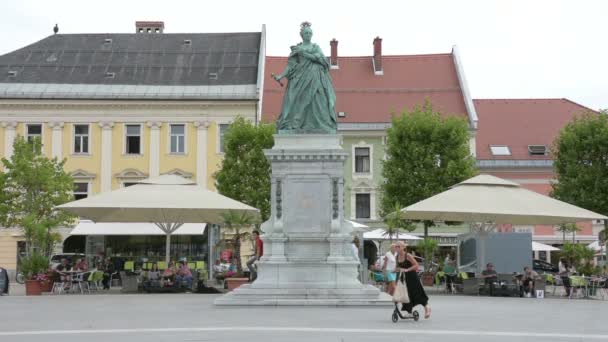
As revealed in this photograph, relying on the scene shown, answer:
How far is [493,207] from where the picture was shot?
24.2m

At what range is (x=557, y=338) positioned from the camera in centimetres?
1273

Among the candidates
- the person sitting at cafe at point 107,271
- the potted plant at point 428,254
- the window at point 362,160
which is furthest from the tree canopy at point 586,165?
the person sitting at cafe at point 107,271

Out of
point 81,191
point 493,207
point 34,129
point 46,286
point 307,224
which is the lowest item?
point 46,286

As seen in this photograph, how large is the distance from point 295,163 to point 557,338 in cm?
846

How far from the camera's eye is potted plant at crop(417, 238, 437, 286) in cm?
2805

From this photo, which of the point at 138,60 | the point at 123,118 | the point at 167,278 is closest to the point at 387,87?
the point at 138,60

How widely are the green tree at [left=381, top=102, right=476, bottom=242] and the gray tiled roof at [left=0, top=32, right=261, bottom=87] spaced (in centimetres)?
975

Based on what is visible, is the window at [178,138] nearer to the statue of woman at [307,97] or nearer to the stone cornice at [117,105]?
the stone cornice at [117,105]

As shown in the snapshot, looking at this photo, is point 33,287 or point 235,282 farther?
point 33,287

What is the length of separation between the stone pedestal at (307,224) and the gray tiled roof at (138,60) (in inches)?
1018

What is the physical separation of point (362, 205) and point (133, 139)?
11.9m

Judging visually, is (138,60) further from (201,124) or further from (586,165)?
(586,165)

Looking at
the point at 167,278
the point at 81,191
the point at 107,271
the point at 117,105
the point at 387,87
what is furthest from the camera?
the point at 387,87

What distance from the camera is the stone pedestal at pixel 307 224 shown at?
19.4 meters
